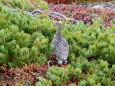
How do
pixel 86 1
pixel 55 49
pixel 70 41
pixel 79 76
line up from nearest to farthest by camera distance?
1. pixel 79 76
2. pixel 55 49
3. pixel 70 41
4. pixel 86 1

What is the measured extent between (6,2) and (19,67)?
4.28 m

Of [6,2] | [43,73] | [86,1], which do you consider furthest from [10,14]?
[86,1]

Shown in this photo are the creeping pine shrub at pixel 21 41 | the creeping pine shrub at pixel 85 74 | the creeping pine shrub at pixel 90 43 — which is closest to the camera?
the creeping pine shrub at pixel 85 74

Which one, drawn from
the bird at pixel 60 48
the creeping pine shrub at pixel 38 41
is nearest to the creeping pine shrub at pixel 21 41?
the creeping pine shrub at pixel 38 41

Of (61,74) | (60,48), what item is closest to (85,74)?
(61,74)

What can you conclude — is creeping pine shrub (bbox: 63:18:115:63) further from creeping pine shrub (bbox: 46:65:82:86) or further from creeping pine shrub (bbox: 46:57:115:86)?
creeping pine shrub (bbox: 46:65:82:86)

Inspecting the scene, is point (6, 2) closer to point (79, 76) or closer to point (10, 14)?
point (10, 14)

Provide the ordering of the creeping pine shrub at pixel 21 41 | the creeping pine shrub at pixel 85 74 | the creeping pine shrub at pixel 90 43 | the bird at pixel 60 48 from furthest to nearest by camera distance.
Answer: the creeping pine shrub at pixel 90 43
the bird at pixel 60 48
the creeping pine shrub at pixel 21 41
the creeping pine shrub at pixel 85 74

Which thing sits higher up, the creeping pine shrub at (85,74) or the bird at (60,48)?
the bird at (60,48)

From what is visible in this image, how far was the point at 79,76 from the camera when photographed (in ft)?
16.2

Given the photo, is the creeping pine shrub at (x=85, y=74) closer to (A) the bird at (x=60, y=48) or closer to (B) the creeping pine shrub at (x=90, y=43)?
(A) the bird at (x=60, y=48)

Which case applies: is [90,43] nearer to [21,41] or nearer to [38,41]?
[38,41]

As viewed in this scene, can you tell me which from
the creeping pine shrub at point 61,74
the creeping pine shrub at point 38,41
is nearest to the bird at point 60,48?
the creeping pine shrub at point 38,41

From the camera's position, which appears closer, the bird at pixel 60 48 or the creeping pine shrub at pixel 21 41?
the creeping pine shrub at pixel 21 41
